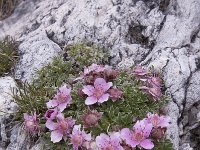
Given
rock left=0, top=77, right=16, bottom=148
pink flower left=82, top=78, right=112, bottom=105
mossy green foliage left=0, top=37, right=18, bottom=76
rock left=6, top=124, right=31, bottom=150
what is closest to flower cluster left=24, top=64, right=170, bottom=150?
pink flower left=82, top=78, right=112, bottom=105

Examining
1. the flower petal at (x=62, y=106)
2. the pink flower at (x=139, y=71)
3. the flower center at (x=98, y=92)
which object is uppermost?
A: the flower center at (x=98, y=92)

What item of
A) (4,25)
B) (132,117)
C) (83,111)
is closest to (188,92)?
(132,117)

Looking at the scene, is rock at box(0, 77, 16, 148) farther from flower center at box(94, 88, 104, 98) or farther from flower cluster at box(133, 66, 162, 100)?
flower cluster at box(133, 66, 162, 100)

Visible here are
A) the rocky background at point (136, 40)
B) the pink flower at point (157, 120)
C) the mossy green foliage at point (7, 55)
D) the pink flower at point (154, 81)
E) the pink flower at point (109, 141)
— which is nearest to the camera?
the pink flower at point (109, 141)

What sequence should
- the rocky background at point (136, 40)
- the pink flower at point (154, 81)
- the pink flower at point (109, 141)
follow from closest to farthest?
1. the pink flower at point (109, 141)
2. the pink flower at point (154, 81)
3. the rocky background at point (136, 40)

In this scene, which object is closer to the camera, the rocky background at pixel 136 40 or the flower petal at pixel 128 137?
the flower petal at pixel 128 137

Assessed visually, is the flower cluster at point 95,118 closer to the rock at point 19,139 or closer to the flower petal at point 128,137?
the flower petal at point 128,137

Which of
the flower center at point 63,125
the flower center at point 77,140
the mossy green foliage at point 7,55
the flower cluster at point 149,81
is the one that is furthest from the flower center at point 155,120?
the mossy green foliage at point 7,55
